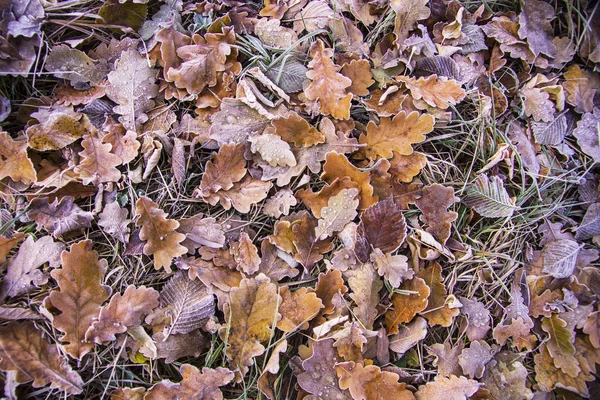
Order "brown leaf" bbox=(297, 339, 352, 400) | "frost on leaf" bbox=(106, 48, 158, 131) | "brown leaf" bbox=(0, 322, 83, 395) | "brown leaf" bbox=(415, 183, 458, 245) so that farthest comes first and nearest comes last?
"frost on leaf" bbox=(106, 48, 158, 131)
"brown leaf" bbox=(415, 183, 458, 245)
"brown leaf" bbox=(297, 339, 352, 400)
"brown leaf" bbox=(0, 322, 83, 395)

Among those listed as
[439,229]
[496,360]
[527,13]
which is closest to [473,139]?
[439,229]

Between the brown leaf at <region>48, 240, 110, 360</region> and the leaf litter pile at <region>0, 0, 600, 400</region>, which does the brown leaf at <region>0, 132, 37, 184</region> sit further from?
the brown leaf at <region>48, 240, 110, 360</region>

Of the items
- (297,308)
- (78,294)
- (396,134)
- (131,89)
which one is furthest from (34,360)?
(396,134)

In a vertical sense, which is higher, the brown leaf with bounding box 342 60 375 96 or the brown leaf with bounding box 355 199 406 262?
the brown leaf with bounding box 342 60 375 96

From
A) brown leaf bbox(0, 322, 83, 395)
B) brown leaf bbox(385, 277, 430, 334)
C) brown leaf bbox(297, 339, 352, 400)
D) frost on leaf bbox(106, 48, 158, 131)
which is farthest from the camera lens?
frost on leaf bbox(106, 48, 158, 131)

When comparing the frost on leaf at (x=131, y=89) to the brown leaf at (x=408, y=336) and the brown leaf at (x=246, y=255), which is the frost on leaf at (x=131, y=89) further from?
the brown leaf at (x=408, y=336)

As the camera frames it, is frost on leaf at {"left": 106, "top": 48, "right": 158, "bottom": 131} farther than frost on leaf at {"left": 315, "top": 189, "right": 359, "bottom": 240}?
Yes

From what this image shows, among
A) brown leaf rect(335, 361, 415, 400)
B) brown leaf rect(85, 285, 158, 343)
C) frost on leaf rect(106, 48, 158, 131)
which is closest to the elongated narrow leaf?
brown leaf rect(335, 361, 415, 400)

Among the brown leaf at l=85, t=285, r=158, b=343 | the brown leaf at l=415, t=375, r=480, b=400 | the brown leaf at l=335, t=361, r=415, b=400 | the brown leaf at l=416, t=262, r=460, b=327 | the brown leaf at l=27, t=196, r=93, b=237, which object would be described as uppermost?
the brown leaf at l=27, t=196, r=93, b=237
